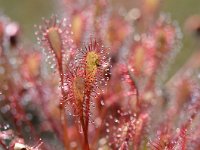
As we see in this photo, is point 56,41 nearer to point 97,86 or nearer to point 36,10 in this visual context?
point 97,86

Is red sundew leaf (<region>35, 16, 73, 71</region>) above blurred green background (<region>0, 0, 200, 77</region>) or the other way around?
the other way around

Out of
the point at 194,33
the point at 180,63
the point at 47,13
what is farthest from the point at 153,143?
the point at 47,13

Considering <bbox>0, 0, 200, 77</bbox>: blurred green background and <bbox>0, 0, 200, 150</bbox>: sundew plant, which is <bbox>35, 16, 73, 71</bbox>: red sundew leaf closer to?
<bbox>0, 0, 200, 150</bbox>: sundew plant

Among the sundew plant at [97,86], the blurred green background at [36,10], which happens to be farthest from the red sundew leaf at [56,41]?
the blurred green background at [36,10]

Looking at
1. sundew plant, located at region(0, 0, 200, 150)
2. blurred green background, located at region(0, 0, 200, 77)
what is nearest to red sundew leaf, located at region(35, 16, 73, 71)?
sundew plant, located at region(0, 0, 200, 150)

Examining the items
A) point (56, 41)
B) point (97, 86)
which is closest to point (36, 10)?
point (56, 41)

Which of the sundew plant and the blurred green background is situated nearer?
the sundew plant

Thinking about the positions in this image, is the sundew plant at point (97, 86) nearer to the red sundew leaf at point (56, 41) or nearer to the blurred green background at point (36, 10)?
the red sundew leaf at point (56, 41)

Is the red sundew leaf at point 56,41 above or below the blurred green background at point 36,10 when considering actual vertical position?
below
